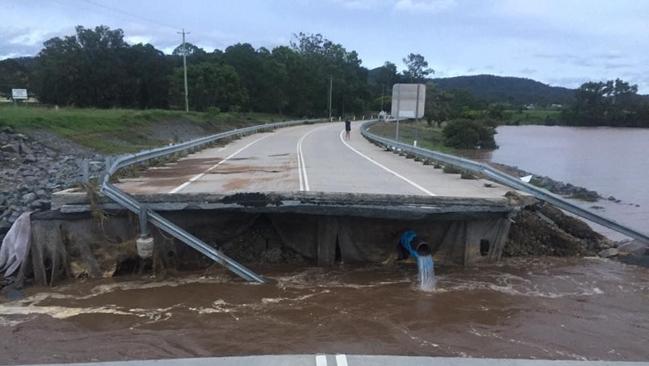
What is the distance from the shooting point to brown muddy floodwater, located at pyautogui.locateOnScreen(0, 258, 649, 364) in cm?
661

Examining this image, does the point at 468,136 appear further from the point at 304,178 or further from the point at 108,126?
the point at 304,178

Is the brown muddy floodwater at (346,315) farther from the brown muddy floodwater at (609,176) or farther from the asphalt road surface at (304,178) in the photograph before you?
the brown muddy floodwater at (609,176)

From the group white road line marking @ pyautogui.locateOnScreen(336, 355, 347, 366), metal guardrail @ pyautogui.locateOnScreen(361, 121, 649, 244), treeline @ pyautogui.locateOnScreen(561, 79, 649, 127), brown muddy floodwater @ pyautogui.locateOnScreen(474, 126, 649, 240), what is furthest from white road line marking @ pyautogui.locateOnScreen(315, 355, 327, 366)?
treeline @ pyautogui.locateOnScreen(561, 79, 649, 127)

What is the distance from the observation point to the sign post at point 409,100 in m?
27.5

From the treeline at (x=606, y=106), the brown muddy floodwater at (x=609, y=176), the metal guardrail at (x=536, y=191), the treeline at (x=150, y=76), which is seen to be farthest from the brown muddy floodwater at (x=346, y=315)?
the treeline at (x=606, y=106)

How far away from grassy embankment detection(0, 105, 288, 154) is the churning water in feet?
73.6

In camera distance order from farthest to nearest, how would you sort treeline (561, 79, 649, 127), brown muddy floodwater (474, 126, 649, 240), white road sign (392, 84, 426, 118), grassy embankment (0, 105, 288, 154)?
1. treeline (561, 79, 649, 127)
2. grassy embankment (0, 105, 288, 154)
3. white road sign (392, 84, 426, 118)
4. brown muddy floodwater (474, 126, 649, 240)

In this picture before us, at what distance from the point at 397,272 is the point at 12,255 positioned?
21.8 feet

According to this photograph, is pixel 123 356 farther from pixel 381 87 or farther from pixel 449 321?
pixel 381 87

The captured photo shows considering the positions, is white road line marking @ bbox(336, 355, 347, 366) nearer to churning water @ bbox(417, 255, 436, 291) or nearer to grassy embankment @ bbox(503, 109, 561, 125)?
churning water @ bbox(417, 255, 436, 291)

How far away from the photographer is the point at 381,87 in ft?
562

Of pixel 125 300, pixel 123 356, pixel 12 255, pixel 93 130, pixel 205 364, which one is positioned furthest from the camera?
pixel 93 130

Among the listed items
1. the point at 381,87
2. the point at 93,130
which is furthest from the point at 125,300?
the point at 381,87

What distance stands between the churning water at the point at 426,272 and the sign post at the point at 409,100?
1803 centimetres
